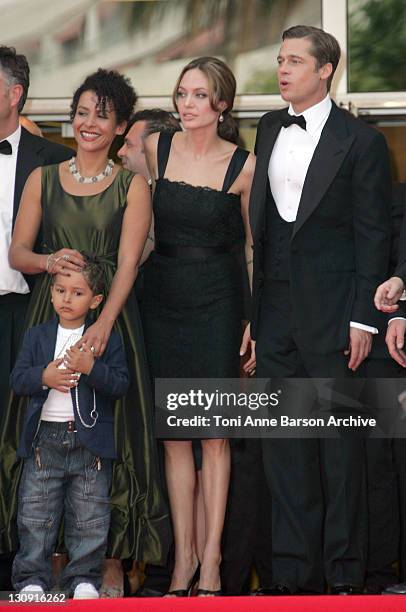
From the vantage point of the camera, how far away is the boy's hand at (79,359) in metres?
3.55

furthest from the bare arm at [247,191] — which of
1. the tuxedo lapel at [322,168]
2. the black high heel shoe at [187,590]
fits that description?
the black high heel shoe at [187,590]

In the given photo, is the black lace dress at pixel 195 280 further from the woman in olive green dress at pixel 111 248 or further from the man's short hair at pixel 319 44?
the man's short hair at pixel 319 44

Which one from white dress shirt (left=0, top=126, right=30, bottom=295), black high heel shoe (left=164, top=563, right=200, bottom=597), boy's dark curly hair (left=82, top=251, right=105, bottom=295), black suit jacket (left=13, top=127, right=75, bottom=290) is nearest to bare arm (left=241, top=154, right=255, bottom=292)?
boy's dark curly hair (left=82, top=251, right=105, bottom=295)

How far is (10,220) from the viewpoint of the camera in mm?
3832

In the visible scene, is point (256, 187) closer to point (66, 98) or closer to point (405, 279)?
point (405, 279)

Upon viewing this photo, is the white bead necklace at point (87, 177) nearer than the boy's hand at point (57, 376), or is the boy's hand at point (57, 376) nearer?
the boy's hand at point (57, 376)

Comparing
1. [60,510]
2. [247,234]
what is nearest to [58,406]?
[60,510]

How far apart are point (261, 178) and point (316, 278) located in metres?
0.35

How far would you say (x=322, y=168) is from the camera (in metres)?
3.51

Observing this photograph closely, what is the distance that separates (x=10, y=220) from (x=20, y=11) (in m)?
0.89

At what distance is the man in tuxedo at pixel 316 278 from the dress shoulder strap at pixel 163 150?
33 cm

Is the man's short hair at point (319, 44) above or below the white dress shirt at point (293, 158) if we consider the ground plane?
above

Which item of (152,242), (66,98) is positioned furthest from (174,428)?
(66,98)

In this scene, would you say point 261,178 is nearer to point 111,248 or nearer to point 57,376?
point 111,248
